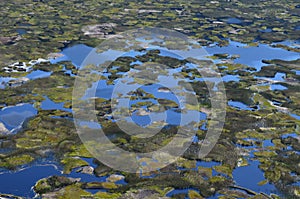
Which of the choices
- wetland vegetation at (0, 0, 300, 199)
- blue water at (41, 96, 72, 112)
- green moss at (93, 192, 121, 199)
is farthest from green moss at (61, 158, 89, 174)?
blue water at (41, 96, 72, 112)

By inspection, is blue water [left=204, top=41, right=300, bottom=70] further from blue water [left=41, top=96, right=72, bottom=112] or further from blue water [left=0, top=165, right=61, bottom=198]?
blue water [left=0, top=165, right=61, bottom=198]

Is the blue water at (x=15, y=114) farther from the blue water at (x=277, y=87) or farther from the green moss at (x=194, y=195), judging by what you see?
the blue water at (x=277, y=87)

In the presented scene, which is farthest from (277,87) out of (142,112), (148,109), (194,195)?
(194,195)

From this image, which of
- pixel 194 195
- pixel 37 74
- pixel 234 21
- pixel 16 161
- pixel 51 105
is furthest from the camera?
pixel 234 21

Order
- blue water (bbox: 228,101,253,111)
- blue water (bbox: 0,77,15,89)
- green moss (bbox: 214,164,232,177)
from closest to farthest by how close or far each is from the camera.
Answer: green moss (bbox: 214,164,232,177)
blue water (bbox: 228,101,253,111)
blue water (bbox: 0,77,15,89)

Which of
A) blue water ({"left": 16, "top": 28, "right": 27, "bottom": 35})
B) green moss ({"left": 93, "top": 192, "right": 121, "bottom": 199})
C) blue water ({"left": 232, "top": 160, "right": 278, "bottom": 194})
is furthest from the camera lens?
blue water ({"left": 16, "top": 28, "right": 27, "bottom": 35})

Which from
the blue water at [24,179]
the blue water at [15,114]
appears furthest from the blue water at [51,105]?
the blue water at [24,179]

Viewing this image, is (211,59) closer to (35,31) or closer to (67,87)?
(67,87)

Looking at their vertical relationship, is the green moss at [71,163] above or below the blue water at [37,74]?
above

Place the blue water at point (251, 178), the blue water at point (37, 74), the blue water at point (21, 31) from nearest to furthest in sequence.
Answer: the blue water at point (251, 178)
the blue water at point (37, 74)
the blue water at point (21, 31)

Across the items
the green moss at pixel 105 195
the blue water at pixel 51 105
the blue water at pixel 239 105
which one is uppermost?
the green moss at pixel 105 195

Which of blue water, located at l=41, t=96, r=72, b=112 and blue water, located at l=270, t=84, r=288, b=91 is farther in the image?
blue water, located at l=270, t=84, r=288, b=91

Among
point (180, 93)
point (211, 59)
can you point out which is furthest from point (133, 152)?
point (211, 59)

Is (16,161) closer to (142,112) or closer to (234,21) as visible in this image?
(142,112)
